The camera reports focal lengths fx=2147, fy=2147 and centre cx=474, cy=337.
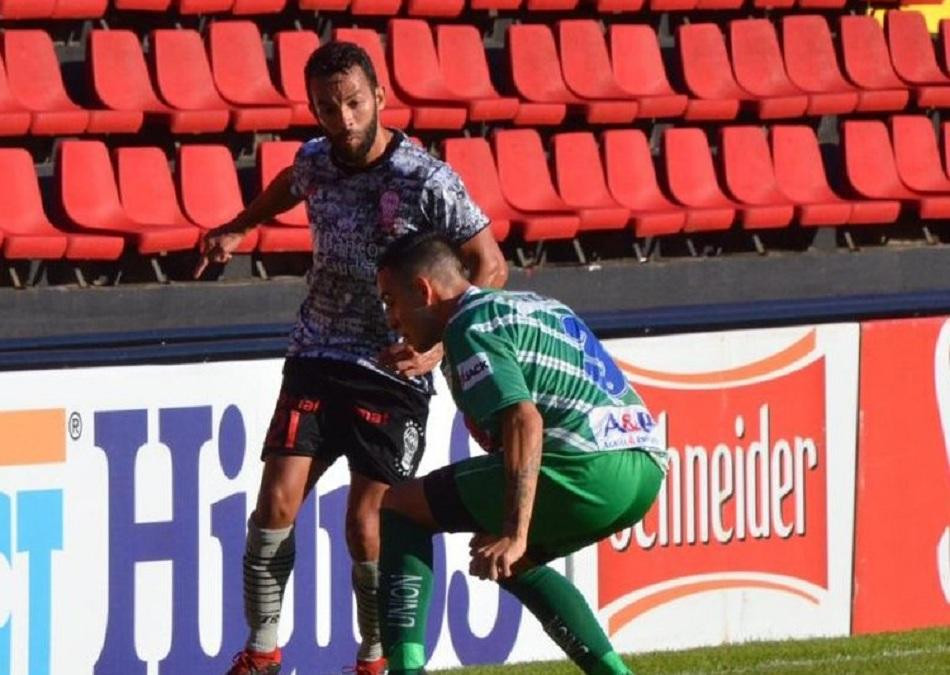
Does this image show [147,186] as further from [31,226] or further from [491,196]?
[491,196]

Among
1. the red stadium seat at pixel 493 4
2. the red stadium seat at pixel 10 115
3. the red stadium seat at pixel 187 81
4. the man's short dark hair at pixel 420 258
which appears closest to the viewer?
the man's short dark hair at pixel 420 258

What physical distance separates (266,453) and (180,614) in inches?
36.3

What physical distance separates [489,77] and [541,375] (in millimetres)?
5816

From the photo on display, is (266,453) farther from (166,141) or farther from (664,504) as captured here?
(166,141)

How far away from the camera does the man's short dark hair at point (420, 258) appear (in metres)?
4.42

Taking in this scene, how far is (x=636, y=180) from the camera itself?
10.2 m

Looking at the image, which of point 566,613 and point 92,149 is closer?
point 566,613

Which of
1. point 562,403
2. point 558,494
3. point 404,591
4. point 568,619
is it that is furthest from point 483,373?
point 568,619

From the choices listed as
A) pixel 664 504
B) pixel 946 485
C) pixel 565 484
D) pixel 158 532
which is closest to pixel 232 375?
pixel 158 532

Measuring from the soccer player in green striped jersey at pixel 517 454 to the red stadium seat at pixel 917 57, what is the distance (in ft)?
23.7

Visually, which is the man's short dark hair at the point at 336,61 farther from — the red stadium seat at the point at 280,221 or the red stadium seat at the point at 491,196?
the red stadium seat at the point at 491,196

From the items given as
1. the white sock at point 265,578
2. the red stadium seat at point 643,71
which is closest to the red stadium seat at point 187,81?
the red stadium seat at point 643,71

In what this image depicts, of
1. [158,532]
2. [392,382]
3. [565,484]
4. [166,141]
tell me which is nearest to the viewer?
[565,484]

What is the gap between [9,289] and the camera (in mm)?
8094
